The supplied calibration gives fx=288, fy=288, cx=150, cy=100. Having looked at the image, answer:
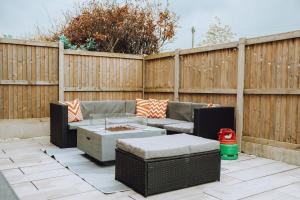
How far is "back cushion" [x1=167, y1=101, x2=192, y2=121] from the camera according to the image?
5.57 meters

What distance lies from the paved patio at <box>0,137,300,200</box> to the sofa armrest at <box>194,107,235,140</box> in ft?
1.87

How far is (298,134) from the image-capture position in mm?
3998

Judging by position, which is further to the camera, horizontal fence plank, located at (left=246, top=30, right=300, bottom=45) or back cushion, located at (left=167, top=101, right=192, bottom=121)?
back cushion, located at (left=167, top=101, right=192, bottom=121)

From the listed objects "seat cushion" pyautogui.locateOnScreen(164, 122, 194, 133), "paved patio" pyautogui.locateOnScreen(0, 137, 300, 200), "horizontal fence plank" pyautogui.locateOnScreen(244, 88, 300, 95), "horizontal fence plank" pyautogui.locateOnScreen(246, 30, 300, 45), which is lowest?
"paved patio" pyautogui.locateOnScreen(0, 137, 300, 200)

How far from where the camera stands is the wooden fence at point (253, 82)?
161 inches

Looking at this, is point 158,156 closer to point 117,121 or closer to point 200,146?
point 200,146

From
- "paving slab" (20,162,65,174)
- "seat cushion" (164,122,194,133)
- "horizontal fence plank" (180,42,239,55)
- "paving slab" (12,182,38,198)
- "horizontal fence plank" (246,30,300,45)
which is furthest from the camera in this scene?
"horizontal fence plank" (180,42,239,55)

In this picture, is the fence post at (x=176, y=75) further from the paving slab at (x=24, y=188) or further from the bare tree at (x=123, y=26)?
the paving slab at (x=24, y=188)

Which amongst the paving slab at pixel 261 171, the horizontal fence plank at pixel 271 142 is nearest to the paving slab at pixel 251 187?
the paving slab at pixel 261 171

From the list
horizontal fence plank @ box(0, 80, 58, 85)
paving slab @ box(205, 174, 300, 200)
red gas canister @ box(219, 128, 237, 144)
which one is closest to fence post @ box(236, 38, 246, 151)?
red gas canister @ box(219, 128, 237, 144)

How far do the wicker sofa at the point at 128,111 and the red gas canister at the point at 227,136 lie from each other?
0.16m

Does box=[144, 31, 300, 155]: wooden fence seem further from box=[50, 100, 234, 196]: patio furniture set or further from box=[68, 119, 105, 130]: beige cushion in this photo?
box=[68, 119, 105, 130]: beige cushion

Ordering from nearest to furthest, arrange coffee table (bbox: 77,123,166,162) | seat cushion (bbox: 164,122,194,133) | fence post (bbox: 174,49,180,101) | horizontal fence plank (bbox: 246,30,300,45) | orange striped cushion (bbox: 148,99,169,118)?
coffee table (bbox: 77,123,166,162) → horizontal fence plank (bbox: 246,30,300,45) → seat cushion (bbox: 164,122,194,133) → orange striped cushion (bbox: 148,99,169,118) → fence post (bbox: 174,49,180,101)

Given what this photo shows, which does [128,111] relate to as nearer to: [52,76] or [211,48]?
[52,76]
